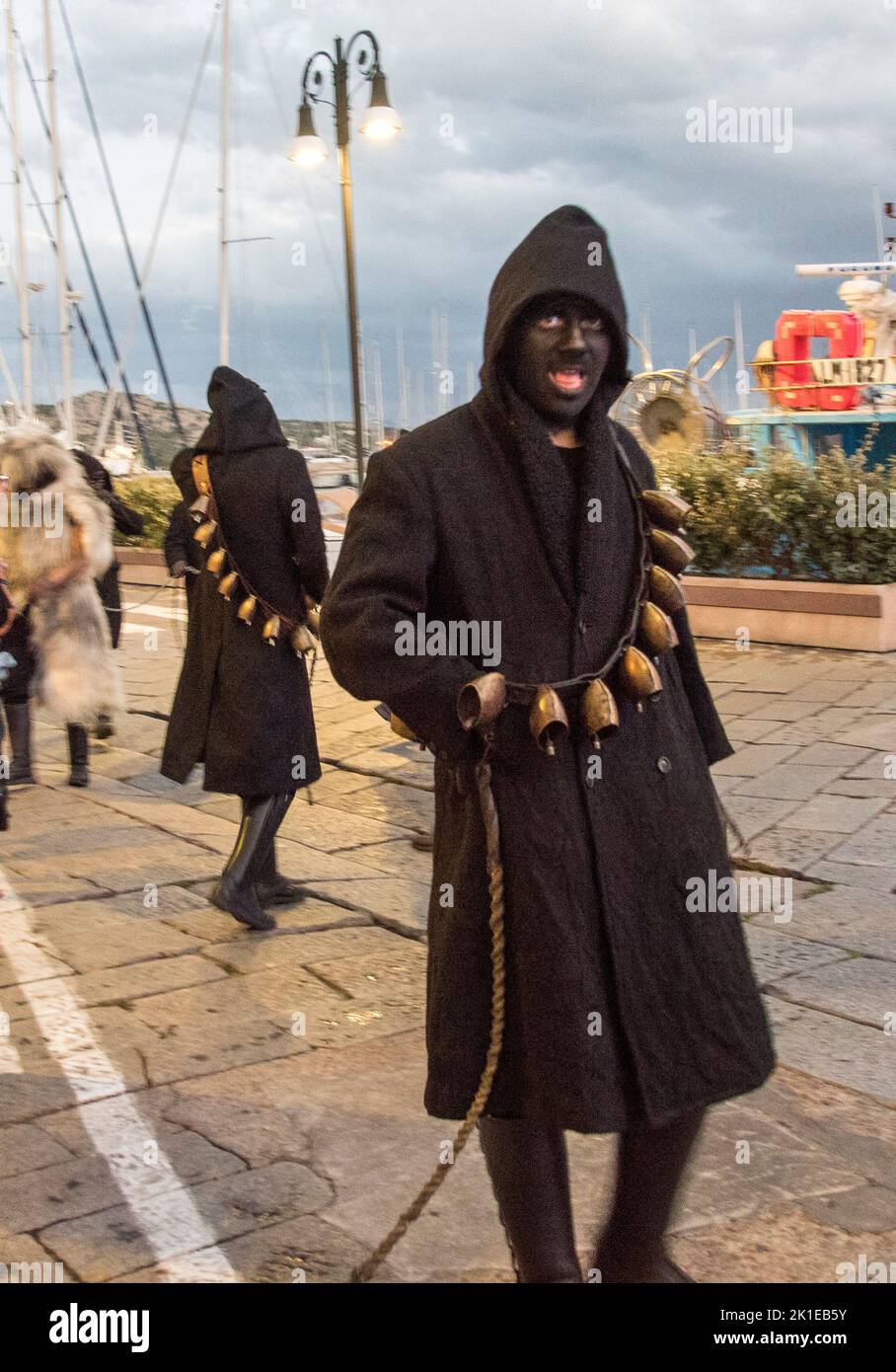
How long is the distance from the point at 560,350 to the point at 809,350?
15310mm

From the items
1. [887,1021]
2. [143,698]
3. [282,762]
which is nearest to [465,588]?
[887,1021]

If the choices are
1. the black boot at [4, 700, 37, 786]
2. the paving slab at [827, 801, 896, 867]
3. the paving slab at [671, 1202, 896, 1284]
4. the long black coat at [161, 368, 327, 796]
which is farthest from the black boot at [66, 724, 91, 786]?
the paving slab at [671, 1202, 896, 1284]

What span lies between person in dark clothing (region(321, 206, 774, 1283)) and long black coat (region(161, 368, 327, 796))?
2850 mm

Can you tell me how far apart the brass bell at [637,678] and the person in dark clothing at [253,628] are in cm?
295

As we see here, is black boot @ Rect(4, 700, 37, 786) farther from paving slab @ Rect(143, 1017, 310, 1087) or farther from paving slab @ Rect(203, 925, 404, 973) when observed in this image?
paving slab @ Rect(143, 1017, 310, 1087)

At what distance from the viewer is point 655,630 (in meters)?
2.48

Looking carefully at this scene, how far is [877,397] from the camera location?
15.5 meters

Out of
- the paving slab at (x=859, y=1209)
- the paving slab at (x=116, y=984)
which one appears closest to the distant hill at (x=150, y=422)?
the paving slab at (x=116, y=984)

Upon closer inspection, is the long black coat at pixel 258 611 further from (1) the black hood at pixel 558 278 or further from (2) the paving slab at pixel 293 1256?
(1) the black hood at pixel 558 278
